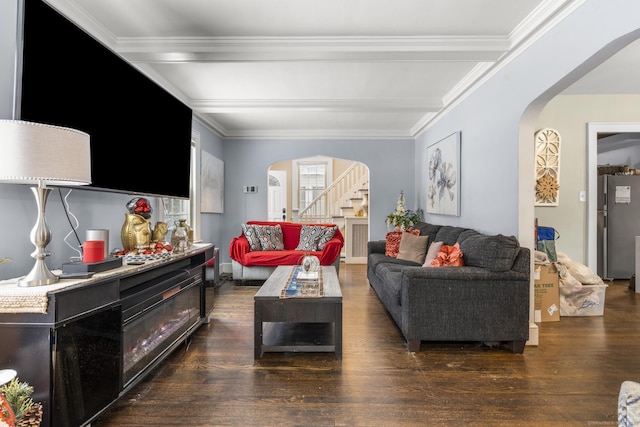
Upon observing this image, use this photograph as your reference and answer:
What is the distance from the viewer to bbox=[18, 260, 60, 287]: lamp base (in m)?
1.48

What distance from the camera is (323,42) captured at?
2.79 meters

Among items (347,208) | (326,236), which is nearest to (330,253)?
(326,236)

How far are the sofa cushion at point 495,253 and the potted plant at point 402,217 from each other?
8.18 feet

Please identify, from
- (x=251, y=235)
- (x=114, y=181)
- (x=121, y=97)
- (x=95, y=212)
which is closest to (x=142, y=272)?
(x=114, y=181)

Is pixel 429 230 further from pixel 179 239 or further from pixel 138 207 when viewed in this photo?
pixel 138 207

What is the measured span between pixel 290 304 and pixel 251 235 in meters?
2.75

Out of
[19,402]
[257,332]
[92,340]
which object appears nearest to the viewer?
[19,402]

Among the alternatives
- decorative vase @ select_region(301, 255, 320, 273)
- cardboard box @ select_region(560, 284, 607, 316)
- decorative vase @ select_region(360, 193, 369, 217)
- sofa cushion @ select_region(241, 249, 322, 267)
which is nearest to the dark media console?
decorative vase @ select_region(301, 255, 320, 273)

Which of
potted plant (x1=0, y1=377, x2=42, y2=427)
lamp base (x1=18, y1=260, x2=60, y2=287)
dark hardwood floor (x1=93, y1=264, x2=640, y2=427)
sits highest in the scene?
lamp base (x1=18, y1=260, x2=60, y2=287)

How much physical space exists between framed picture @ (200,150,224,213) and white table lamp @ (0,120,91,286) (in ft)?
11.4

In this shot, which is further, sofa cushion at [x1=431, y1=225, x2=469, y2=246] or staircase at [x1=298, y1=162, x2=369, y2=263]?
staircase at [x1=298, y1=162, x2=369, y2=263]

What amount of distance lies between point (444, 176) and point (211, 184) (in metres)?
3.49

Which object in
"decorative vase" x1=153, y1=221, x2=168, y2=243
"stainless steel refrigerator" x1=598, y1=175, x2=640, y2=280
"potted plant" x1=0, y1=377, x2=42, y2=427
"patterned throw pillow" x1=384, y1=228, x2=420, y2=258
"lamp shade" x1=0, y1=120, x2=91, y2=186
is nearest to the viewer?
"potted plant" x1=0, y1=377, x2=42, y2=427

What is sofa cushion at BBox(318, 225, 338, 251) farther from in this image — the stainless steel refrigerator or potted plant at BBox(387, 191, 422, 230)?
the stainless steel refrigerator
